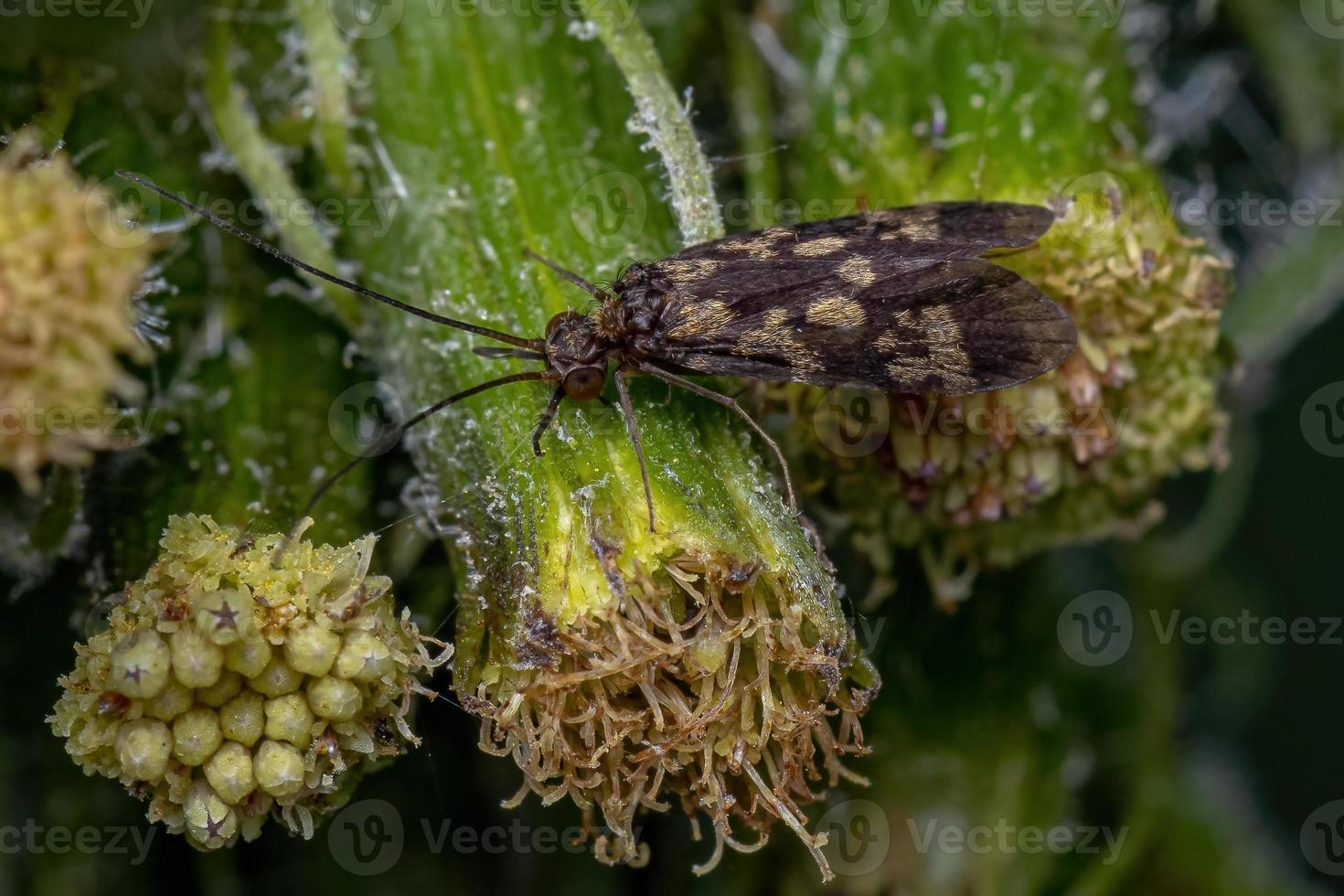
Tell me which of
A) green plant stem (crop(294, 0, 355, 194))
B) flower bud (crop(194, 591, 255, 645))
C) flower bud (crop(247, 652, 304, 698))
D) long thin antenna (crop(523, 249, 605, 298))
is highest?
green plant stem (crop(294, 0, 355, 194))

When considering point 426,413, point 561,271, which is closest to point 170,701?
point 426,413

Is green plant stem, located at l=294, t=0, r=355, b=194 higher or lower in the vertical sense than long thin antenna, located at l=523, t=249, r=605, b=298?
higher

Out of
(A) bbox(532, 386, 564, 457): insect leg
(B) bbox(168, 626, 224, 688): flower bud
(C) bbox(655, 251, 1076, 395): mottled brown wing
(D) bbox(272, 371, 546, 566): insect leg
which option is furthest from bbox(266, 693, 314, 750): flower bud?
(C) bbox(655, 251, 1076, 395): mottled brown wing

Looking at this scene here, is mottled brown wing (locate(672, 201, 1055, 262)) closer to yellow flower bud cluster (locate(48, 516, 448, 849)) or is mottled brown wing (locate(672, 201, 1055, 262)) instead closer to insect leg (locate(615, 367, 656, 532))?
insect leg (locate(615, 367, 656, 532))

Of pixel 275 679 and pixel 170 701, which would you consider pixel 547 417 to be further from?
pixel 170 701

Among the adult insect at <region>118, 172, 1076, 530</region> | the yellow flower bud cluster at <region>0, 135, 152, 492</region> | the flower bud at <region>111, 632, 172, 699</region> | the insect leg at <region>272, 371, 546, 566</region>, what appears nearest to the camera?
the yellow flower bud cluster at <region>0, 135, 152, 492</region>

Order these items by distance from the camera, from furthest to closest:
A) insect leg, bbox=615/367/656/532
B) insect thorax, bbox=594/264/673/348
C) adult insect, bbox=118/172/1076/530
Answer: insect thorax, bbox=594/264/673/348
adult insect, bbox=118/172/1076/530
insect leg, bbox=615/367/656/532

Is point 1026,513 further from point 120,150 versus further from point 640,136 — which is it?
point 120,150

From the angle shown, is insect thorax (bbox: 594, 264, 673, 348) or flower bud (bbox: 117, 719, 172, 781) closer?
flower bud (bbox: 117, 719, 172, 781)

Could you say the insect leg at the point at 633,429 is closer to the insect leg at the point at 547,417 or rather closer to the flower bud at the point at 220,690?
the insect leg at the point at 547,417
